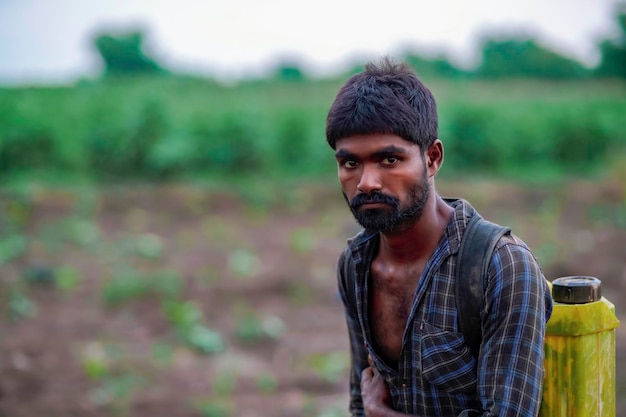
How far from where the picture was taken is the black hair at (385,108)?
202 cm

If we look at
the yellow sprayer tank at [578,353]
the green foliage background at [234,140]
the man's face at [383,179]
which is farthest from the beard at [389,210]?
the green foliage background at [234,140]

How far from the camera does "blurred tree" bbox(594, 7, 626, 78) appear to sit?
80.0 ft

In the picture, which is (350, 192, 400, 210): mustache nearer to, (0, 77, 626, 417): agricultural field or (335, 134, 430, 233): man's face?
(335, 134, 430, 233): man's face

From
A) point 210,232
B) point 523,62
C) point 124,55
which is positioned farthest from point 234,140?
point 523,62

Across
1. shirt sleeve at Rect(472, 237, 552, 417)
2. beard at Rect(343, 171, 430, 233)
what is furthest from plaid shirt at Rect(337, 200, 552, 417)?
beard at Rect(343, 171, 430, 233)

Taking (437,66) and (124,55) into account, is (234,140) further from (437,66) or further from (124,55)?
(437,66)

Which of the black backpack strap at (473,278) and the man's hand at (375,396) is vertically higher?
the black backpack strap at (473,278)

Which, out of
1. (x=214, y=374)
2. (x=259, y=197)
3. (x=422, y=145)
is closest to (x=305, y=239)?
(x=259, y=197)

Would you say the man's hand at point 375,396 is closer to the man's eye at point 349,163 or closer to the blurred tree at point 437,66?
the man's eye at point 349,163

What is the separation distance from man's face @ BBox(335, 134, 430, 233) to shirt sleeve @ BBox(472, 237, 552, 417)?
310 millimetres

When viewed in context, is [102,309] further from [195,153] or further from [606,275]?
[195,153]

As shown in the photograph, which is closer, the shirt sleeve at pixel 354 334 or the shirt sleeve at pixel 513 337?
the shirt sleeve at pixel 513 337

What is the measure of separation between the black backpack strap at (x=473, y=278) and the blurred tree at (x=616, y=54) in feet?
81.2

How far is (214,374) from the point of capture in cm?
628
